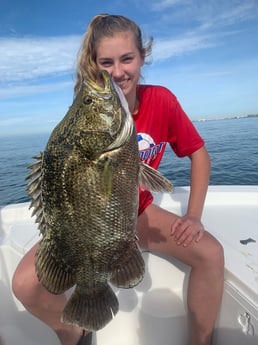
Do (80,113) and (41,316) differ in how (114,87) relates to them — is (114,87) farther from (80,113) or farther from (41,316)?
(41,316)

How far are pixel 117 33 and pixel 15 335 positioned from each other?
2.88 m

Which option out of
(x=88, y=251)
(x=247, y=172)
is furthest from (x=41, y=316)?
(x=247, y=172)

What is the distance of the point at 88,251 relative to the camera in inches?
62.0

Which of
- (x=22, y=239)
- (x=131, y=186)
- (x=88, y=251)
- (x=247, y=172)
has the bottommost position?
(x=247, y=172)

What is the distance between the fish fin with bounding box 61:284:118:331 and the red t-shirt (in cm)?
116

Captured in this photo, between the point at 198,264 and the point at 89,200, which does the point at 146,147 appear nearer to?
the point at 198,264

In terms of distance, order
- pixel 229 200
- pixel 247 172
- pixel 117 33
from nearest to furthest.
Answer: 1. pixel 117 33
2. pixel 229 200
3. pixel 247 172

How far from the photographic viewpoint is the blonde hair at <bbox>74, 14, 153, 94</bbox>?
7.64 feet

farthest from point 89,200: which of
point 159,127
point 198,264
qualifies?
point 159,127

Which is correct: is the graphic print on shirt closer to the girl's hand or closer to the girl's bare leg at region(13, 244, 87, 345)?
the girl's hand

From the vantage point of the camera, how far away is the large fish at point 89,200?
1.50m

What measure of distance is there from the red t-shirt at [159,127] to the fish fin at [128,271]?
42.2 inches

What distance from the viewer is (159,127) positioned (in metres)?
2.87

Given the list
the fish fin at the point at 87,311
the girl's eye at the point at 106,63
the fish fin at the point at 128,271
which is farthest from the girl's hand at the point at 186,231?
the girl's eye at the point at 106,63
